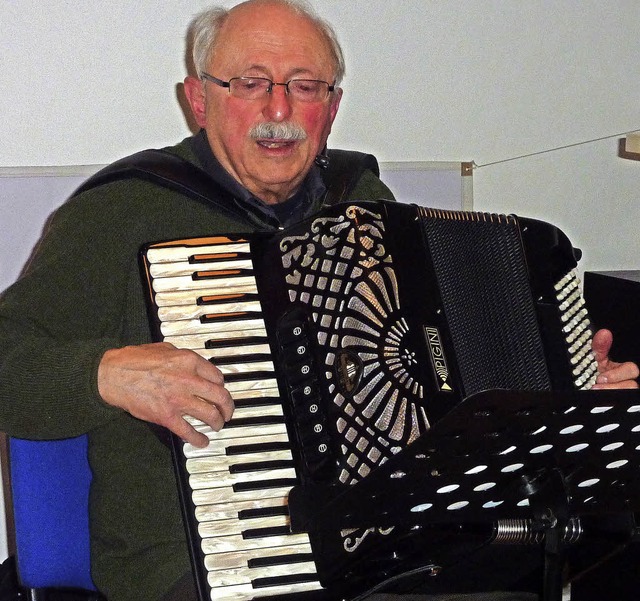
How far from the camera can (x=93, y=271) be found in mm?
1441

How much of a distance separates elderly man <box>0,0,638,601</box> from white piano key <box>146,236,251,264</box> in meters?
0.11

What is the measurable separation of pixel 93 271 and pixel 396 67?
3.79 feet

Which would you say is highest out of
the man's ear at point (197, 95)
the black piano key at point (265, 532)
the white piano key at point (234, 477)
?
the man's ear at point (197, 95)

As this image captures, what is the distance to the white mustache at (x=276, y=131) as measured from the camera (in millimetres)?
1576

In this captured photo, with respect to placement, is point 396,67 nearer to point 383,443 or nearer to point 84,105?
point 84,105

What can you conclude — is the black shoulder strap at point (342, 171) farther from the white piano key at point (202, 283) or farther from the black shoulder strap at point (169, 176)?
the white piano key at point (202, 283)

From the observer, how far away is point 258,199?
1.64m

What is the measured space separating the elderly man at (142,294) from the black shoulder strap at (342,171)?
2cm

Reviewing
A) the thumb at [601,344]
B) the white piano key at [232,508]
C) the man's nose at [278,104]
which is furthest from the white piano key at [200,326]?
the thumb at [601,344]

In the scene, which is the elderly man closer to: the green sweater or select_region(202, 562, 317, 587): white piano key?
the green sweater

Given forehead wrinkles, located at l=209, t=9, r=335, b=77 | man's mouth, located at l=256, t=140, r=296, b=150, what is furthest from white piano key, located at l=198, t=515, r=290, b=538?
forehead wrinkles, located at l=209, t=9, r=335, b=77

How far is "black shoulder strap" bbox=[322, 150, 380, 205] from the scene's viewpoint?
1.70 m

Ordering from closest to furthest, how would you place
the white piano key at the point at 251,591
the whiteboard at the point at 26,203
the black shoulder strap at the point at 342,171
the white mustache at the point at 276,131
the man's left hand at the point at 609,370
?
the white piano key at the point at 251,591
the man's left hand at the point at 609,370
the white mustache at the point at 276,131
the black shoulder strap at the point at 342,171
the whiteboard at the point at 26,203

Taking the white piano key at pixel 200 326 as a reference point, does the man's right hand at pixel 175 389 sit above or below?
below
